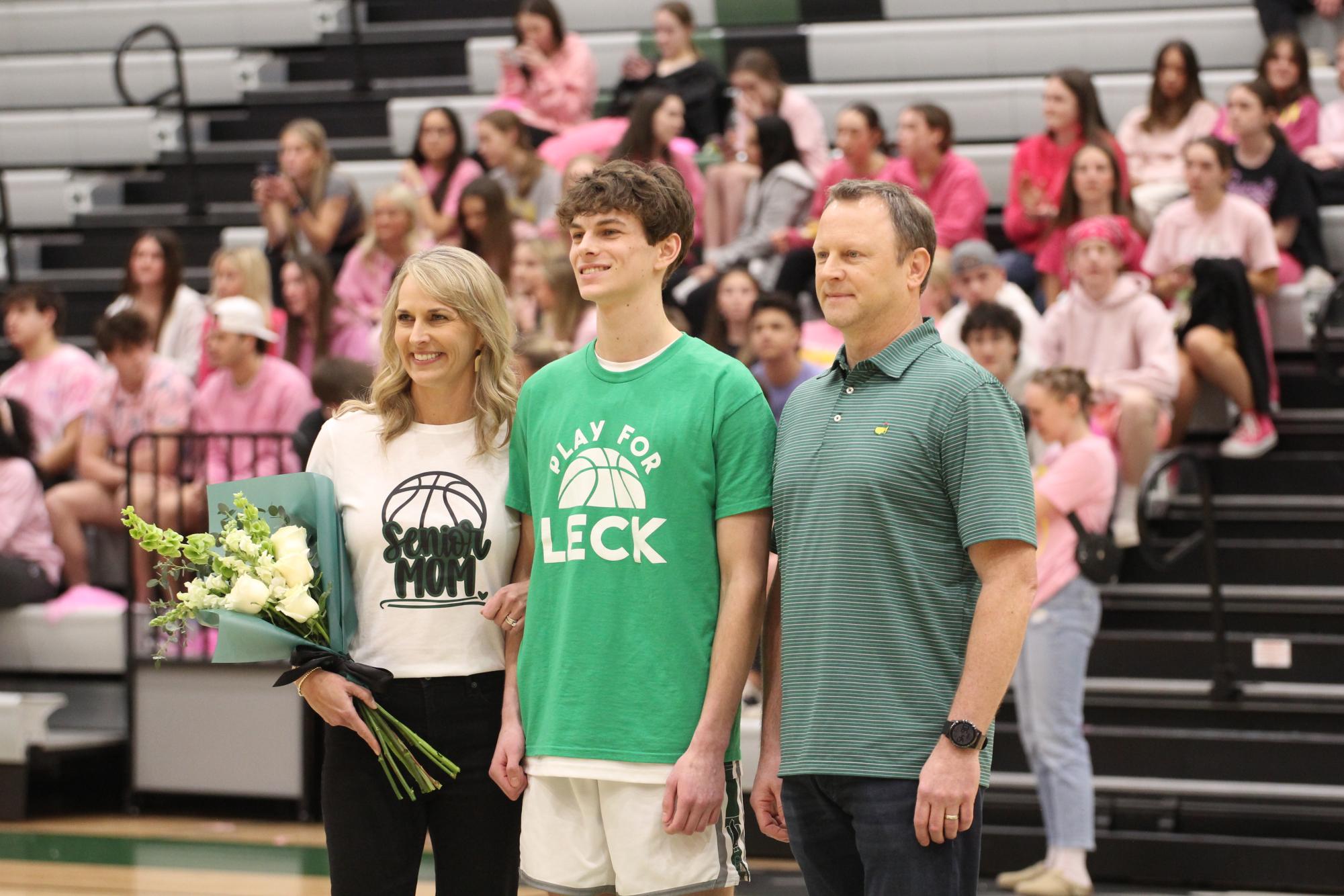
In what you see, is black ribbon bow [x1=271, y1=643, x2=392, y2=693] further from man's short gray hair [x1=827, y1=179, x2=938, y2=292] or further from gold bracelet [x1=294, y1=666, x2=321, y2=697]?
man's short gray hair [x1=827, y1=179, x2=938, y2=292]

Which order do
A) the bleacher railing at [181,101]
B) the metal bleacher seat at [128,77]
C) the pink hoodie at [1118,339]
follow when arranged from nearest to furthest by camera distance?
the pink hoodie at [1118,339] → the bleacher railing at [181,101] → the metal bleacher seat at [128,77]

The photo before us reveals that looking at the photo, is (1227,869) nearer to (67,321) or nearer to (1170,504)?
(1170,504)

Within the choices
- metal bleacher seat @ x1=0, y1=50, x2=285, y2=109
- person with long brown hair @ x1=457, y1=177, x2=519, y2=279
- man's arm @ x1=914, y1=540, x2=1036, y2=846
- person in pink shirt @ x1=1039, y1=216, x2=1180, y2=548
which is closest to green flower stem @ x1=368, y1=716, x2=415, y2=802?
man's arm @ x1=914, y1=540, x2=1036, y2=846

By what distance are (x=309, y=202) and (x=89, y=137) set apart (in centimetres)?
281

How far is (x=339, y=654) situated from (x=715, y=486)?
69cm

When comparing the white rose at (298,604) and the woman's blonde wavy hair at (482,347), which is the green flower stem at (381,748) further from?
the woman's blonde wavy hair at (482,347)

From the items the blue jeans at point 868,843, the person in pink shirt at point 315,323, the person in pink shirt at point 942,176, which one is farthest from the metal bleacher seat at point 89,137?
the blue jeans at point 868,843

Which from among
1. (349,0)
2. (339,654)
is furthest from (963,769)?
(349,0)

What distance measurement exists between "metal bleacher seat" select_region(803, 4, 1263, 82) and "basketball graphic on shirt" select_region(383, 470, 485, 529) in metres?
6.90

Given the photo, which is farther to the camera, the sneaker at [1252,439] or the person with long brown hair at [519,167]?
the person with long brown hair at [519,167]

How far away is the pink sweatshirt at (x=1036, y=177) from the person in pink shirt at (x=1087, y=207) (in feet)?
0.78

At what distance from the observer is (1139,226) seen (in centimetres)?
682

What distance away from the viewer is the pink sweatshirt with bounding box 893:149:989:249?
23.5 feet

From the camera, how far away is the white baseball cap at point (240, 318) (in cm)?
651
